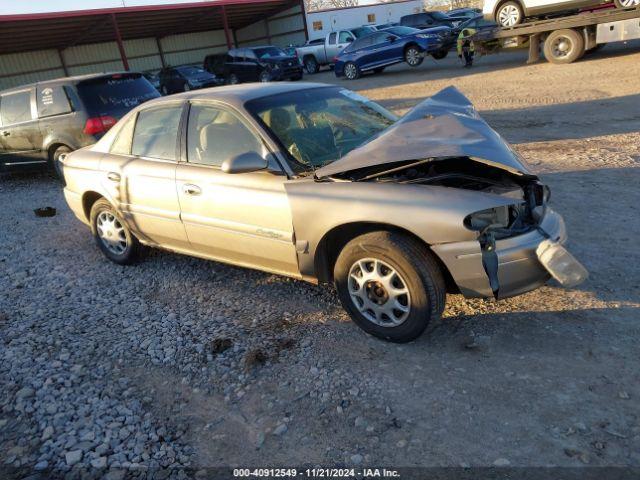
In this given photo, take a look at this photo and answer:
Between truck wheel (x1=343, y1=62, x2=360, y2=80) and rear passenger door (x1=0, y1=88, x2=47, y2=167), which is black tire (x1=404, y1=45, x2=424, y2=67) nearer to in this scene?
truck wheel (x1=343, y1=62, x2=360, y2=80)

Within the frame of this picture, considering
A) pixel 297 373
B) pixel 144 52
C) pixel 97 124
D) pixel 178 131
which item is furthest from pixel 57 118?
pixel 144 52

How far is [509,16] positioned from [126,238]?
14.1m

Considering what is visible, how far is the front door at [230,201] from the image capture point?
3479 millimetres

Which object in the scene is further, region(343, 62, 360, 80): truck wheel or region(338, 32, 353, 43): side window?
region(338, 32, 353, 43): side window

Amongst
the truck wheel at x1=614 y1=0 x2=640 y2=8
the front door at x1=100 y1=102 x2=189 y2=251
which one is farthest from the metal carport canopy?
the front door at x1=100 y1=102 x2=189 y2=251

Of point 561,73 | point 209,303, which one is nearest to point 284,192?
point 209,303

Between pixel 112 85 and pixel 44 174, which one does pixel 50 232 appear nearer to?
pixel 112 85

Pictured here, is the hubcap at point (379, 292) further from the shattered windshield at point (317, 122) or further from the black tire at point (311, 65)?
the black tire at point (311, 65)

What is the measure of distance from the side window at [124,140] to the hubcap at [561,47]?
13322 mm

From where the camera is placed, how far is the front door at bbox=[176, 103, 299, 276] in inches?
137

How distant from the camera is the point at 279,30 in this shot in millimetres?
32438

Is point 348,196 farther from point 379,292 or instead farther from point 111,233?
point 111,233

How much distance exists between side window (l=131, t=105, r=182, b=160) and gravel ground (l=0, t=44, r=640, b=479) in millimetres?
1193

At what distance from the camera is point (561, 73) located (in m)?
12.9
